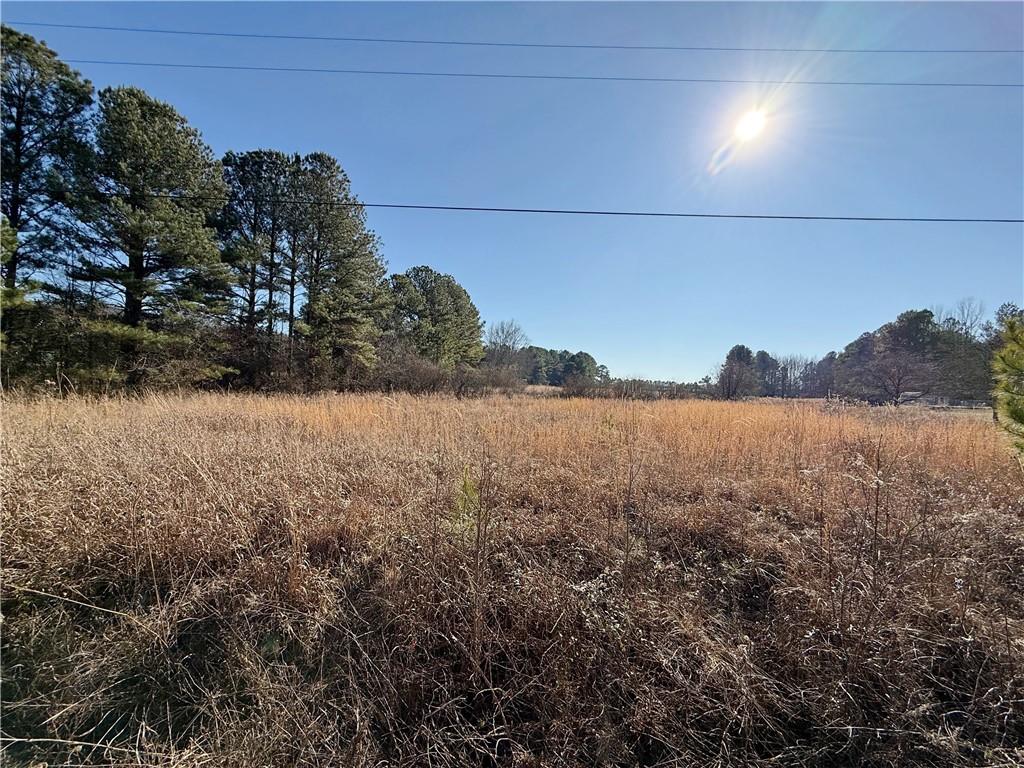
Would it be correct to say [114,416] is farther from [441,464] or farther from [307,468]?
[441,464]

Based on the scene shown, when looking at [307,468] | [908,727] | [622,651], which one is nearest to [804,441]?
[908,727]

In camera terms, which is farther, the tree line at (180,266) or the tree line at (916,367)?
the tree line at (916,367)

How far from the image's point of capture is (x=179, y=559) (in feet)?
6.56

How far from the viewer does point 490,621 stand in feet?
5.52

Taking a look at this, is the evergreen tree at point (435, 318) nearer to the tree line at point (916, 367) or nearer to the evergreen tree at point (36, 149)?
the evergreen tree at point (36, 149)

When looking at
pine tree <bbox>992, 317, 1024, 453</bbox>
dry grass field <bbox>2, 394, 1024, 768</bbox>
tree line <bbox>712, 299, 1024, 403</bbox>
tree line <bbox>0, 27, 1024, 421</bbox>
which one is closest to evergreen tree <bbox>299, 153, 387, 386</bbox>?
tree line <bbox>0, 27, 1024, 421</bbox>

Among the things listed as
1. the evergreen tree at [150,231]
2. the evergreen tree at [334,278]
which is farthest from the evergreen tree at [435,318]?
the evergreen tree at [150,231]

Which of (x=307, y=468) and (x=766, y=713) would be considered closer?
(x=766, y=713)

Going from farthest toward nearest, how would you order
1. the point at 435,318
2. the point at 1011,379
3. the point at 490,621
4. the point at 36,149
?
the point at 435,318 < the point at 36,149 < the point at 1011,379 < the point at 490,621

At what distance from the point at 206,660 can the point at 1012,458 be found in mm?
7024

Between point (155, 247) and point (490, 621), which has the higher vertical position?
point (155, 247)

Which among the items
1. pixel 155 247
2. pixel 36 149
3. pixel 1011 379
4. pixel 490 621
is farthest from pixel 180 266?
pixel 1011 379

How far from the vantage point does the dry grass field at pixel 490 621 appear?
1.30 meters

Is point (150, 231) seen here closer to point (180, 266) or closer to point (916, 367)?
point (180, 266)
